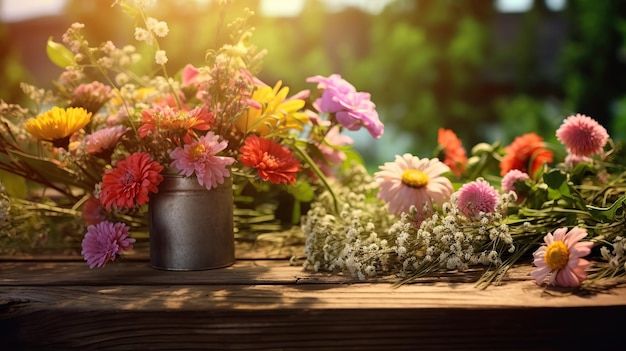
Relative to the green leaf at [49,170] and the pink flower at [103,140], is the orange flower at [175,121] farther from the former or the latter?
the green leaf at [49,170]

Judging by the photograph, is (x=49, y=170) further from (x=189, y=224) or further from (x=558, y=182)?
(x=558, y=182)

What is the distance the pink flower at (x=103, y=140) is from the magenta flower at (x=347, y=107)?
1.18ft

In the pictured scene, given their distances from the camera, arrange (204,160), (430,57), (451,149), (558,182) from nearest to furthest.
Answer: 1. (204,160)
2. (558,182)
3. (451,149)
4. (430,57)

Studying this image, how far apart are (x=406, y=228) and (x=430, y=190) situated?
0.49 feet

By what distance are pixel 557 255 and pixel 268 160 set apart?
0.48 meters

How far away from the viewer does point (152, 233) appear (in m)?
1.17

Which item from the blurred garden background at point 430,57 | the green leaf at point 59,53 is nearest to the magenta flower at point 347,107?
the green leaf at point 59,53

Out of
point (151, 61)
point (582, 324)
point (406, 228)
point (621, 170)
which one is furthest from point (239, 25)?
point (621, 170)

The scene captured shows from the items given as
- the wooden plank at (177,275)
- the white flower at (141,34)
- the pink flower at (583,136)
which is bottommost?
the wooden plank at (177,275)

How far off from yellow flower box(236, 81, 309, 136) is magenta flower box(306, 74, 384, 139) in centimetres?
7

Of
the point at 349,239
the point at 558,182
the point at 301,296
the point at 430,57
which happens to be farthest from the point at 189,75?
the point at 430,57

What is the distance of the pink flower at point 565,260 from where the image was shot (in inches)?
36.6

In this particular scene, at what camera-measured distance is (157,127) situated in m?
1.10

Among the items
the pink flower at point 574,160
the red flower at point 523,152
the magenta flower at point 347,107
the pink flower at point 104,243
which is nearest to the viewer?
the pink flower at point 104,243
